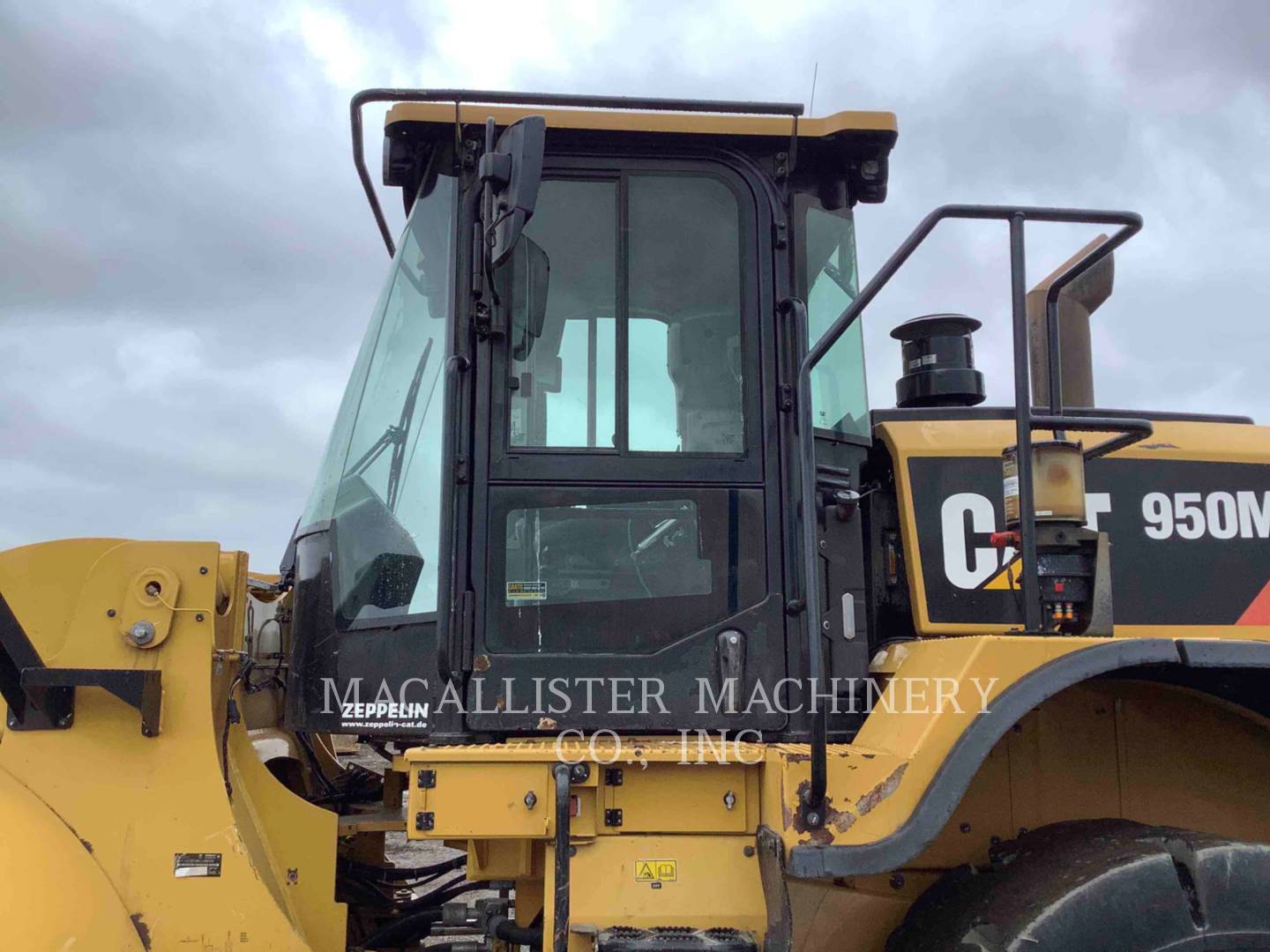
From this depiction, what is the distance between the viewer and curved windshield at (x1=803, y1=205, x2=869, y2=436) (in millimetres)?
3191

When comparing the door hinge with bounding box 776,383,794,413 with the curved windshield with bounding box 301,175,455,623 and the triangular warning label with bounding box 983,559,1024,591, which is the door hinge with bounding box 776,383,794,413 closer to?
the triangular warning label with bounding box 983,559,1024,591

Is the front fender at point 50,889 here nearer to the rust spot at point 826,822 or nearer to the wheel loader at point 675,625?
the wheel loader at point 675,625

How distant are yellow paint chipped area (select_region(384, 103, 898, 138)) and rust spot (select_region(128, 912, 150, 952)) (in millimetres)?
2286

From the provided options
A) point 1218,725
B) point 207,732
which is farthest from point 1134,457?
point 207,732

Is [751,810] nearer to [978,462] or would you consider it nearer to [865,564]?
[865,564]

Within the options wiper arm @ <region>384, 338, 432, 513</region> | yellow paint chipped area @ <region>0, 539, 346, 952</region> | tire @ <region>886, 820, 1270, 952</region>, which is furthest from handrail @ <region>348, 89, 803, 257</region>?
tire @ <region>886, 820, 1270, 952</region>

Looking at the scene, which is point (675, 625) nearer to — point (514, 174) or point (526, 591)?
point (526, 591)

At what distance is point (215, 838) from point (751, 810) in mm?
1444

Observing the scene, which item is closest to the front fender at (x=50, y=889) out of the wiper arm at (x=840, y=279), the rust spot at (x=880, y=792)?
the rust spot at (x=880, y=792)

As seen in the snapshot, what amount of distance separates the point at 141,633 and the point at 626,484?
1.43m

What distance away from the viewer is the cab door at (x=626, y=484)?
2.89 metres

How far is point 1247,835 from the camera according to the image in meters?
3.10

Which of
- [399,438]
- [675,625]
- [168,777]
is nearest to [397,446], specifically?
[399,438]

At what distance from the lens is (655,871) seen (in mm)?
2717
